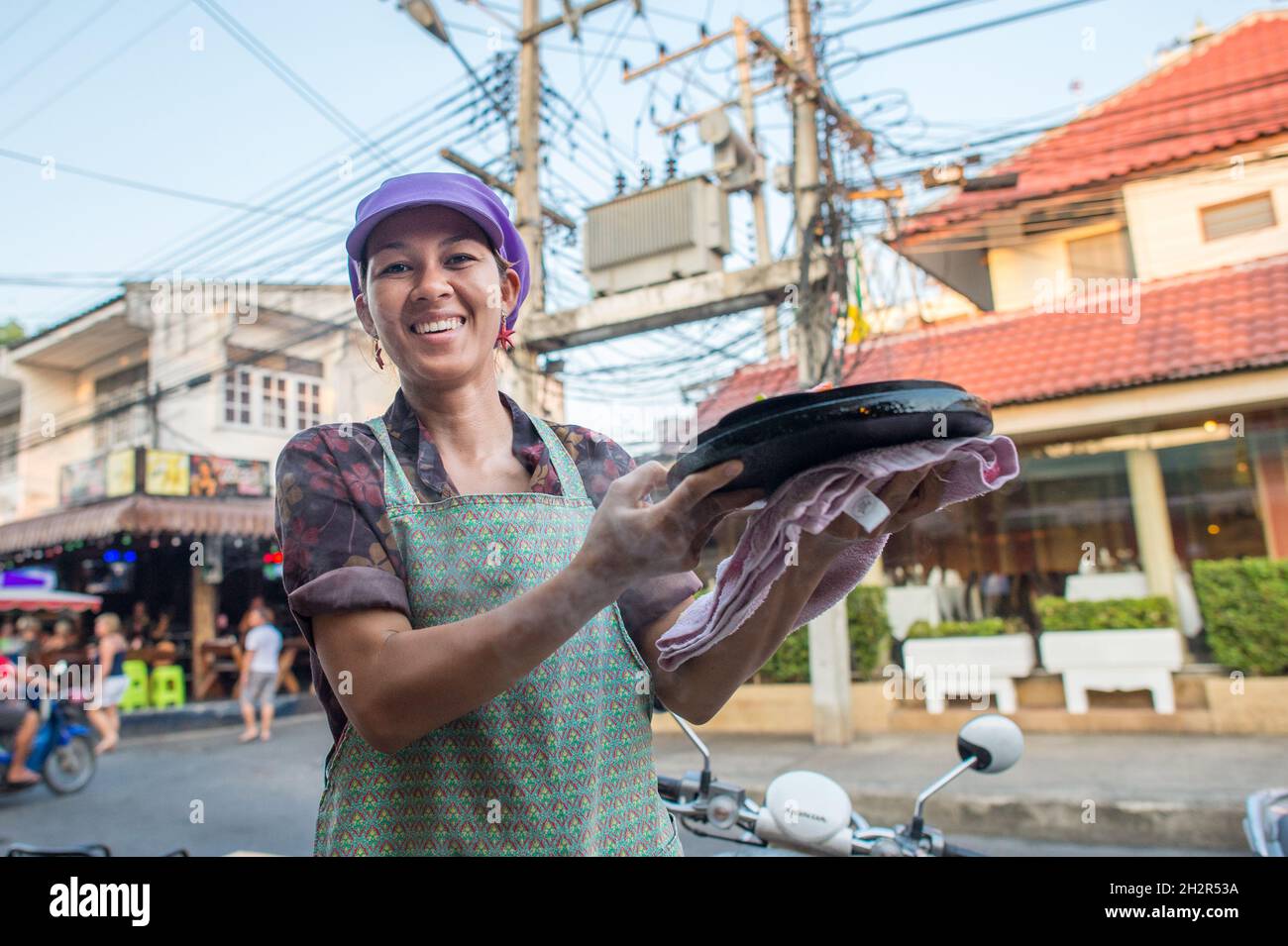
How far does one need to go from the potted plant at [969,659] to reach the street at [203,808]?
282 cm

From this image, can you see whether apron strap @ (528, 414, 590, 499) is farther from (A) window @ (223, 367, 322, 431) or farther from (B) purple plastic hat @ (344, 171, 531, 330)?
(A) window @ (223, 367, 322, 431)

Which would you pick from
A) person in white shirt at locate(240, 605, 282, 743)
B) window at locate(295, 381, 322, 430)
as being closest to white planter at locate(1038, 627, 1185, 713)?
person in white shirt at locate(240, 605, 282, 743)

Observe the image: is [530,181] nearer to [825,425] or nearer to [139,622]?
[825,425]

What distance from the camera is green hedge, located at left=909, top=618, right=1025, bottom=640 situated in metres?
7.78

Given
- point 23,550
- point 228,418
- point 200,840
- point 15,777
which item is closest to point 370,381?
point 228,418

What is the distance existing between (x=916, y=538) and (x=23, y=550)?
54.0 ft

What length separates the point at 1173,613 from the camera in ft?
24.2

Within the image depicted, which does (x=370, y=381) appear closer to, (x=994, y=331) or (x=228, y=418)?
(x=228, y=418)

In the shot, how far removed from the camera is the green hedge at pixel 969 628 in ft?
25.5

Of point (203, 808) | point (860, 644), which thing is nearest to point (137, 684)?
point (203, 808)

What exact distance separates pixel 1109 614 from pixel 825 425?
25.6 ft

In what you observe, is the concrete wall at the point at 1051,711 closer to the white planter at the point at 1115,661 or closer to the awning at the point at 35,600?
the white planter at the point at 1115,661

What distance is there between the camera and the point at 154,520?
12164 millimetres

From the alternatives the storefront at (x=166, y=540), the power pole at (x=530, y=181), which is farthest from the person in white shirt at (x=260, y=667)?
the power pole at (x=530, y=181)
